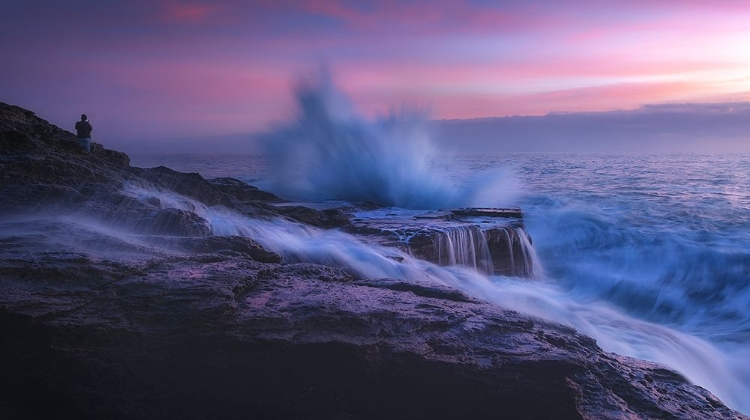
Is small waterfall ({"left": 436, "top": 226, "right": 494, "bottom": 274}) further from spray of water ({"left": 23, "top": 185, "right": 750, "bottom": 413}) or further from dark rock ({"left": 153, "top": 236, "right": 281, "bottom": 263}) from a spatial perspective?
dark rock ({"left": 153, "top": 236, "right": 281, "bottom": 263})

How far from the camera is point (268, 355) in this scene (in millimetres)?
2959

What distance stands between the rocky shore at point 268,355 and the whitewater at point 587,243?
2.38 m

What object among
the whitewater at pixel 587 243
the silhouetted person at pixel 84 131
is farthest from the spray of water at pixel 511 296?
the silhouetted person at pixel 84 131

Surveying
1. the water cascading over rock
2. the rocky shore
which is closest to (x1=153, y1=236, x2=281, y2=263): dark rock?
the rocky shore

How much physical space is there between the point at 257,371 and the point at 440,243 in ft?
17.5

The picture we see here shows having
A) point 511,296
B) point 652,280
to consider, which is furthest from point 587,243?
point 511,296

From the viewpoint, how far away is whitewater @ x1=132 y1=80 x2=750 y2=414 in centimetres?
640

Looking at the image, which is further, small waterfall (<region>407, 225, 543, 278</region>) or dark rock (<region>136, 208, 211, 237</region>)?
small waterfall (<region>407, 225, 543, 278</region>)

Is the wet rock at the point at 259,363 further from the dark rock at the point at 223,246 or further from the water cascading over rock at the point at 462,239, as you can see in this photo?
the water cascading over rock at the point at 462,239

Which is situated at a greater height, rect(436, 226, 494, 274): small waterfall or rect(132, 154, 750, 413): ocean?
rect(436, 226, 494, 274): small waterfall

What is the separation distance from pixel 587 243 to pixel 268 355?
35.4ft

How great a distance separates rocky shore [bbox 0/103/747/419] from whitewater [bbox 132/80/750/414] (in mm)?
2377

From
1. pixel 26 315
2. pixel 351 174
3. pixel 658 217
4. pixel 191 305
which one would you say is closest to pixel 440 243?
pixel 191 305

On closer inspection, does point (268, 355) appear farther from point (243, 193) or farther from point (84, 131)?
point (243, 193)
